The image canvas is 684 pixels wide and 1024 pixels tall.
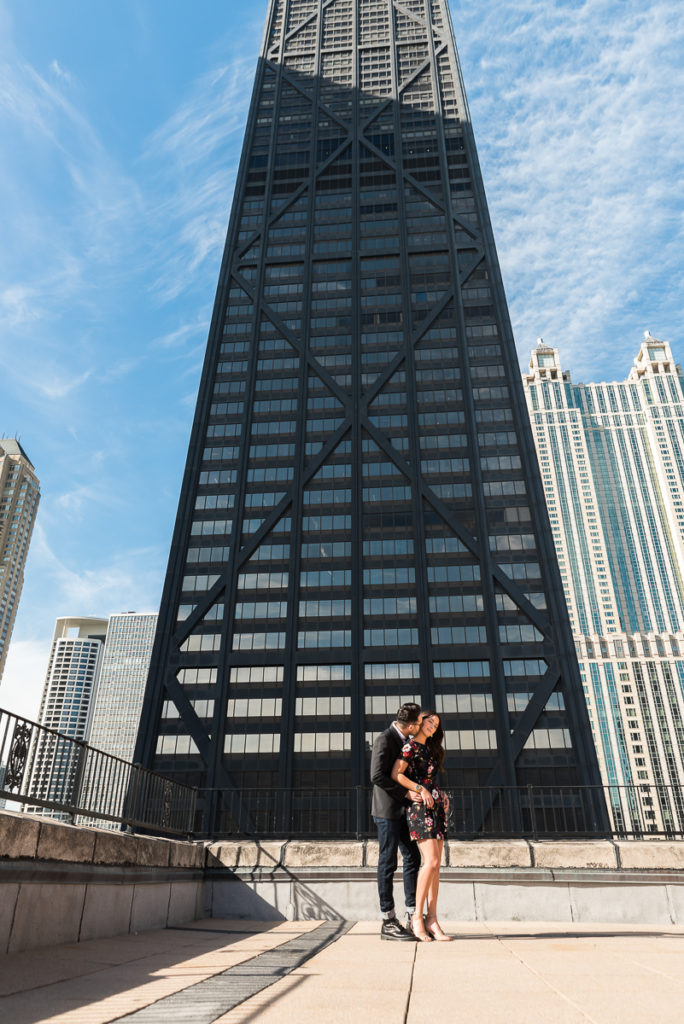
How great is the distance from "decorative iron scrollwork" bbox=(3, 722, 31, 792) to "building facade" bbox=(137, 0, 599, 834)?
42.8 m

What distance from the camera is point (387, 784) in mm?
5938

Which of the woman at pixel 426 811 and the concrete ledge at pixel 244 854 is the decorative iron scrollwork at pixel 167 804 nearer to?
the concrete ledge at pixel 244 854

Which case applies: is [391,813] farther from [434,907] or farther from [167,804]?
[167,804]

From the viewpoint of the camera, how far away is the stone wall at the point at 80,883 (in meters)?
4.47

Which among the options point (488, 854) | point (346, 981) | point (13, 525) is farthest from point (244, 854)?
point (13, 525)

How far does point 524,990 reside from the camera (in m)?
3.30

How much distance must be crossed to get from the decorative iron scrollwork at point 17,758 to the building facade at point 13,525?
12548 centimetres

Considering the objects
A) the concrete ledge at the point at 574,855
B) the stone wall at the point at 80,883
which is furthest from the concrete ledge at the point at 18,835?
the concrete ledge at the point at 574,855

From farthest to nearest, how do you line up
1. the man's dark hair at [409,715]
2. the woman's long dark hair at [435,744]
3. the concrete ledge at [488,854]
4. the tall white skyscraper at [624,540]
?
1. the tall white skyscraper at [624,540]
2. the concrete ledge at [488,854]
3. the woman's long dark hair at [435,744]
4. the man's dark hair at [409,715]

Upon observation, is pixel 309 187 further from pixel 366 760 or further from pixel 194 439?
pixel 366 760

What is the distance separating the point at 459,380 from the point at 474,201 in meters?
25.2

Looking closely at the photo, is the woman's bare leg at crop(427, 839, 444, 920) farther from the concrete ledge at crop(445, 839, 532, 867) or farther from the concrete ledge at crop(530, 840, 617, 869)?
the concrete ledge at crop(530, 840, 617, 869)

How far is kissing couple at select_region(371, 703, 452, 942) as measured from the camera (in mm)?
5559

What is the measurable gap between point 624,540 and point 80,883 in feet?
543
